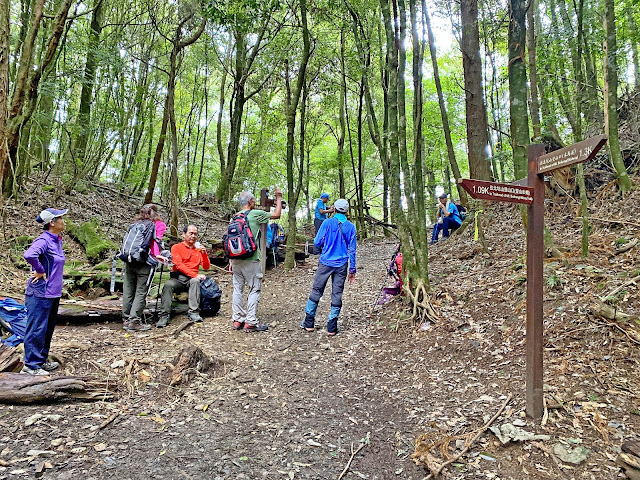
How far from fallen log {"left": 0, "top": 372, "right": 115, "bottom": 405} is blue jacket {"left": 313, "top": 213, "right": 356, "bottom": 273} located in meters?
3.40

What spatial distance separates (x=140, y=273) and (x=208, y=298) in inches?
47.4

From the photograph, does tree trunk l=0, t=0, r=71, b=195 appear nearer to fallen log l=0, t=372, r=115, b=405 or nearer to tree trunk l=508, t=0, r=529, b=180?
fallen log l=0, t=372, r=115, b=405

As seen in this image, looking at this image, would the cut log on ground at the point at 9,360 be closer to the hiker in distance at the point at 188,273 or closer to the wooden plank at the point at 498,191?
the hiker in distance at the point at 188,273

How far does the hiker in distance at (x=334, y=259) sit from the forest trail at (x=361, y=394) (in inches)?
15.3

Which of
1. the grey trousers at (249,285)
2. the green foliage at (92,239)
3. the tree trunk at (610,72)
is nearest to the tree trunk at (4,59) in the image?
the grey trousers at (249,285)

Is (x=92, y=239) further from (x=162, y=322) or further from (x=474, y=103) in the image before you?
(x=474, y=103)

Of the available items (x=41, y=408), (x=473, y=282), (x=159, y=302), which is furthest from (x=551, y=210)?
(x=41, y=408)

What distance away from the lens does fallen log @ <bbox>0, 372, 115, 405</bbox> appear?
3523mm

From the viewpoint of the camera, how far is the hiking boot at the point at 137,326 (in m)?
5.92

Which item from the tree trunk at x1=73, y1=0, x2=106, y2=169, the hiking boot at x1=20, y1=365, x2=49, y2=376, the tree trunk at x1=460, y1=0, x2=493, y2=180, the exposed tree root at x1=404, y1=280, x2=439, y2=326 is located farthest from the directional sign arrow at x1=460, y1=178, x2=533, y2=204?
the tree trunk at x1=73, y1=0, x2=106, y2=169

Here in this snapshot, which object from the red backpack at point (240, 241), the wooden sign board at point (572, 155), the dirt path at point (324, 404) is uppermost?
the wooden sign board at point (572, 155)

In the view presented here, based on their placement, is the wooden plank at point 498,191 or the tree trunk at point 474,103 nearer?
the wooden plank at point 498,191

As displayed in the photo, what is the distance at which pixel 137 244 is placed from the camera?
5.79 m

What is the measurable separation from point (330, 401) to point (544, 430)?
76.8 inches
